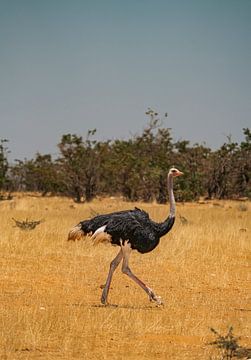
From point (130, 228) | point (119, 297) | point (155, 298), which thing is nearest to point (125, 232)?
point (130, 228)

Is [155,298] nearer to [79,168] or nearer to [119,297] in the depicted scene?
[119,297]

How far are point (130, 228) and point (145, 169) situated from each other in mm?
25754

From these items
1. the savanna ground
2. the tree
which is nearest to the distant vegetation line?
the tree

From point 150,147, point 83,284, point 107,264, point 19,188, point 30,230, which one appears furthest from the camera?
point 19,188

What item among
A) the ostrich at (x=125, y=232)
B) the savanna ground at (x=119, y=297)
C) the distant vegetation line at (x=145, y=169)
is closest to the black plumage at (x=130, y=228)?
the ostrich at (x=125, y=232)

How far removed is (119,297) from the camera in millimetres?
9961

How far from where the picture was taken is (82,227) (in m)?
9.43

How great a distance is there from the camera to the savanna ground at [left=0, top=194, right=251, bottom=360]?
6.96 m

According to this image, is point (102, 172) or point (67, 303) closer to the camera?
point (67, 303)

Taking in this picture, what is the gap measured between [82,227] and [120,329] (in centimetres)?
202

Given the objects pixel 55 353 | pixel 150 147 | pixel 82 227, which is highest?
pixel 150 147

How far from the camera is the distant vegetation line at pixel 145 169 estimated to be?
35.1m

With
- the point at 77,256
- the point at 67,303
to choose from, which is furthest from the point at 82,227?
the point at 77,256

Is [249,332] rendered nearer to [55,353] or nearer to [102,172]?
[55,353]
